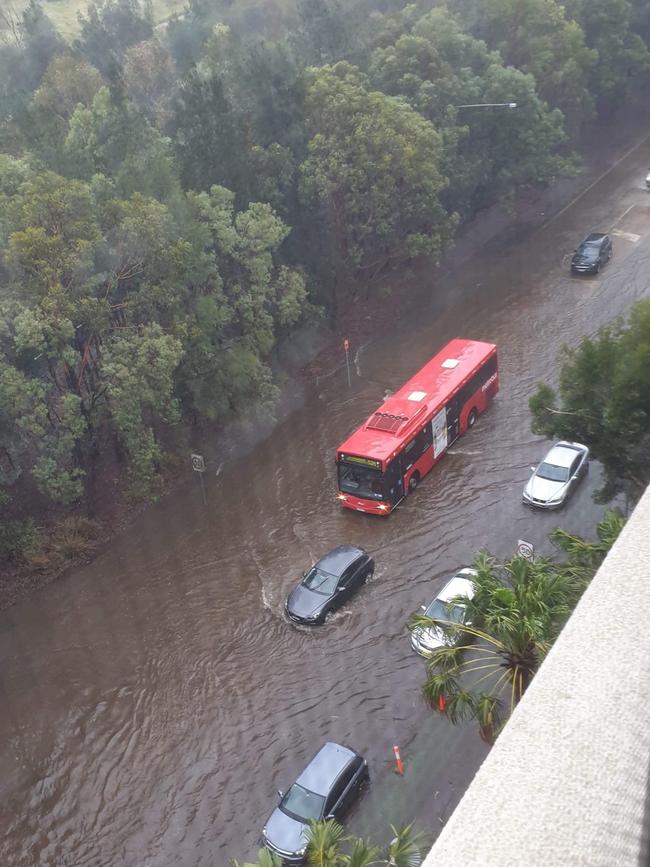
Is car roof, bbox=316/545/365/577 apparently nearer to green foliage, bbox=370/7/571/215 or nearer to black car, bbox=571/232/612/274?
black car, bbox=571/232/612/274

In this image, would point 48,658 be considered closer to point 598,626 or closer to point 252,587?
point 252,587

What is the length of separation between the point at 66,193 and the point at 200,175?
6.28 m

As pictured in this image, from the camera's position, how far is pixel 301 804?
11.7 m

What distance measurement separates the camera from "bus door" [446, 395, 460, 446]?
1970 centimetres

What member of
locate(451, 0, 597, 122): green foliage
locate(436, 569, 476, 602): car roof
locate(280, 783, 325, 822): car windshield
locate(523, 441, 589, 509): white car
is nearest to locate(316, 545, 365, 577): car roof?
locate(436, 569, 476, 602): car roof

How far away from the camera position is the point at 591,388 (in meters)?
15.5

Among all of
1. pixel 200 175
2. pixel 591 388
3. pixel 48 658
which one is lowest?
pixel 48 658

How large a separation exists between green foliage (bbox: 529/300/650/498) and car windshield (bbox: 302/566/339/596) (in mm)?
5050

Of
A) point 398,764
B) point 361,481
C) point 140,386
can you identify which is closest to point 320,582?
point 361,481

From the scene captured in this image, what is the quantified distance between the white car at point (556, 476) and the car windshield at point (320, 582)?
5.02 m

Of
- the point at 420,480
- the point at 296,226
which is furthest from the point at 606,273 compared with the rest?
the point at 420,480

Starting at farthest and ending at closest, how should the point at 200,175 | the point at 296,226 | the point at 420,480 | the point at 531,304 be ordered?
the point at 531,304, the point at 296,226, the point at 200,175, the point at 420,480

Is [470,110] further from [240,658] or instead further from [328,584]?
[240,658]

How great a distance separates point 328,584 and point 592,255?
18.5 m
